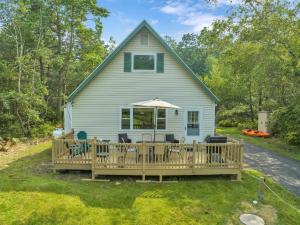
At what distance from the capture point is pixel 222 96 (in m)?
31.7

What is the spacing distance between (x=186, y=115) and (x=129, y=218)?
23.7 ft

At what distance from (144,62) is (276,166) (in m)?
8.15

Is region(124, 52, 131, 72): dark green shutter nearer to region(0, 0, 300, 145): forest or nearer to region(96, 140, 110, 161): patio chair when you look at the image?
region(96, 140, 110, 161): patio chair

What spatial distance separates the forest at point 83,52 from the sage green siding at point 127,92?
20.5 ft

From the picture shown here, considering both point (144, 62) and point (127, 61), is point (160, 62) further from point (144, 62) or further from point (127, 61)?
point (127, 61)

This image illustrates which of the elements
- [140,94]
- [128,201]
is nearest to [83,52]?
[140,94]

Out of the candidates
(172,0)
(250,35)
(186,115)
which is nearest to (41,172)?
(186,115)

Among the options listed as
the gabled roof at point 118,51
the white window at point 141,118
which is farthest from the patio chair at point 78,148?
the gabled roof at point 118,51

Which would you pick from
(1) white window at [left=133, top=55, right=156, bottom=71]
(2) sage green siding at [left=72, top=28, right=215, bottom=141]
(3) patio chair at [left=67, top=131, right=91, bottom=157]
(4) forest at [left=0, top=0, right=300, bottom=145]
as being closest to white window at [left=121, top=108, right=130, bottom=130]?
(2) sage green siding at [left=72, top=28, right=215, bottom=141]

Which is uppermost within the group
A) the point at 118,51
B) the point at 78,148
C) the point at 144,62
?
the point at 118,51

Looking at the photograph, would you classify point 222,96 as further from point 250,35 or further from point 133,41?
point 133,41

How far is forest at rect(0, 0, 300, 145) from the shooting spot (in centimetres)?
1512

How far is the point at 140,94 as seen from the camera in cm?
1252

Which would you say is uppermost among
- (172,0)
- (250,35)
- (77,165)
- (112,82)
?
(172,0)
